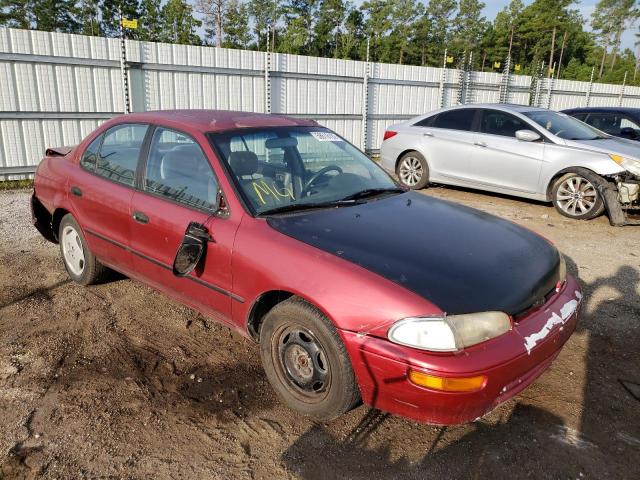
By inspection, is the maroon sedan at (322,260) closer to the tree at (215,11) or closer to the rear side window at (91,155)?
the rear side window at (91,155)

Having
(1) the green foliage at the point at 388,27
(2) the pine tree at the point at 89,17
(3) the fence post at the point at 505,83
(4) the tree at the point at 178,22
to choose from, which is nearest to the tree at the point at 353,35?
(1) the green foliage at the point at 388,27

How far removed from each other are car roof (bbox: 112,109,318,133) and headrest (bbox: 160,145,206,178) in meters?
0.16

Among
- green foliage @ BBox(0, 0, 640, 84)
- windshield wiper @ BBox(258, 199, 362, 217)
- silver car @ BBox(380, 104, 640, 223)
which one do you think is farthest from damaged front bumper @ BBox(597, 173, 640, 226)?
green foliage @ BBox(0, 0, 640, 84)

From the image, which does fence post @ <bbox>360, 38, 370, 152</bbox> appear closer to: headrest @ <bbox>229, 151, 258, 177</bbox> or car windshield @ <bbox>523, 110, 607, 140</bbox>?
car windshield @ <bbox>523, 110, 607, 140</bbox>

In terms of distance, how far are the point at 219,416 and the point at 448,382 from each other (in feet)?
4.31

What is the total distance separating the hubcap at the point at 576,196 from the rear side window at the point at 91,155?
6177 mm

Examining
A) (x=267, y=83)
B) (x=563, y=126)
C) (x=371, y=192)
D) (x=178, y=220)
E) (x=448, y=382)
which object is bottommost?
(x=448, y=382)

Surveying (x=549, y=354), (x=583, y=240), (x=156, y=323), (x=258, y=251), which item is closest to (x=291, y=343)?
(x=258, y=251)

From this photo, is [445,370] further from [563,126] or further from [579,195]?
[563,126]

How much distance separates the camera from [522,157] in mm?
7648

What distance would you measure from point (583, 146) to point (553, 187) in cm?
68

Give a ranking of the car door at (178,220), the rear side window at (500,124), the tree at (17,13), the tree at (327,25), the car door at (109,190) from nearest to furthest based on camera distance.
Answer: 1. the car door at (178,220)
2. the car door at (109,190)
3. the rear side window at (500,124)
4. the tree at (17,13)
5. the tree at (327,25)

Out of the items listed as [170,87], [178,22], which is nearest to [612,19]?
A: [178,22]

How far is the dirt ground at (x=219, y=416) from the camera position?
2438 mm
